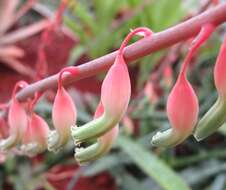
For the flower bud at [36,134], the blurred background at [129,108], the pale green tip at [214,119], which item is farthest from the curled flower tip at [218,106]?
the blurred background at [129,108]

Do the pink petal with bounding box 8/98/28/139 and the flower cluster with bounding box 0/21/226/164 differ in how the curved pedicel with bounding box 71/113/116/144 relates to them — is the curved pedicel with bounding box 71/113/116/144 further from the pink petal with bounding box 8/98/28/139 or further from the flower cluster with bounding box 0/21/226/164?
the pink petal with bounding box 8/98/28/139

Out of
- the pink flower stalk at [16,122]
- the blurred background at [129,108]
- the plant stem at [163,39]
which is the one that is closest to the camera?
the plant stem at [163,39]

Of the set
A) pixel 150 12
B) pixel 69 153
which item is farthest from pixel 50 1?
pixel 69 153

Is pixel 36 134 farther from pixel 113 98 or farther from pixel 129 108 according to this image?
pixel 129 108

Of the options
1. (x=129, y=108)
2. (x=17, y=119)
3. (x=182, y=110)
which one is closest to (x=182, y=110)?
(x=182, y=110)

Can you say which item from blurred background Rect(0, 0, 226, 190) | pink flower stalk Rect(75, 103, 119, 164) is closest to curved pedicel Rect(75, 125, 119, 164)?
pink flower stalk Rect(75, 103, 119, 164)

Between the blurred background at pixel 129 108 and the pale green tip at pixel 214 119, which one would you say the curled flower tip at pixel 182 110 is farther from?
the blurred background at pixel 129 108
